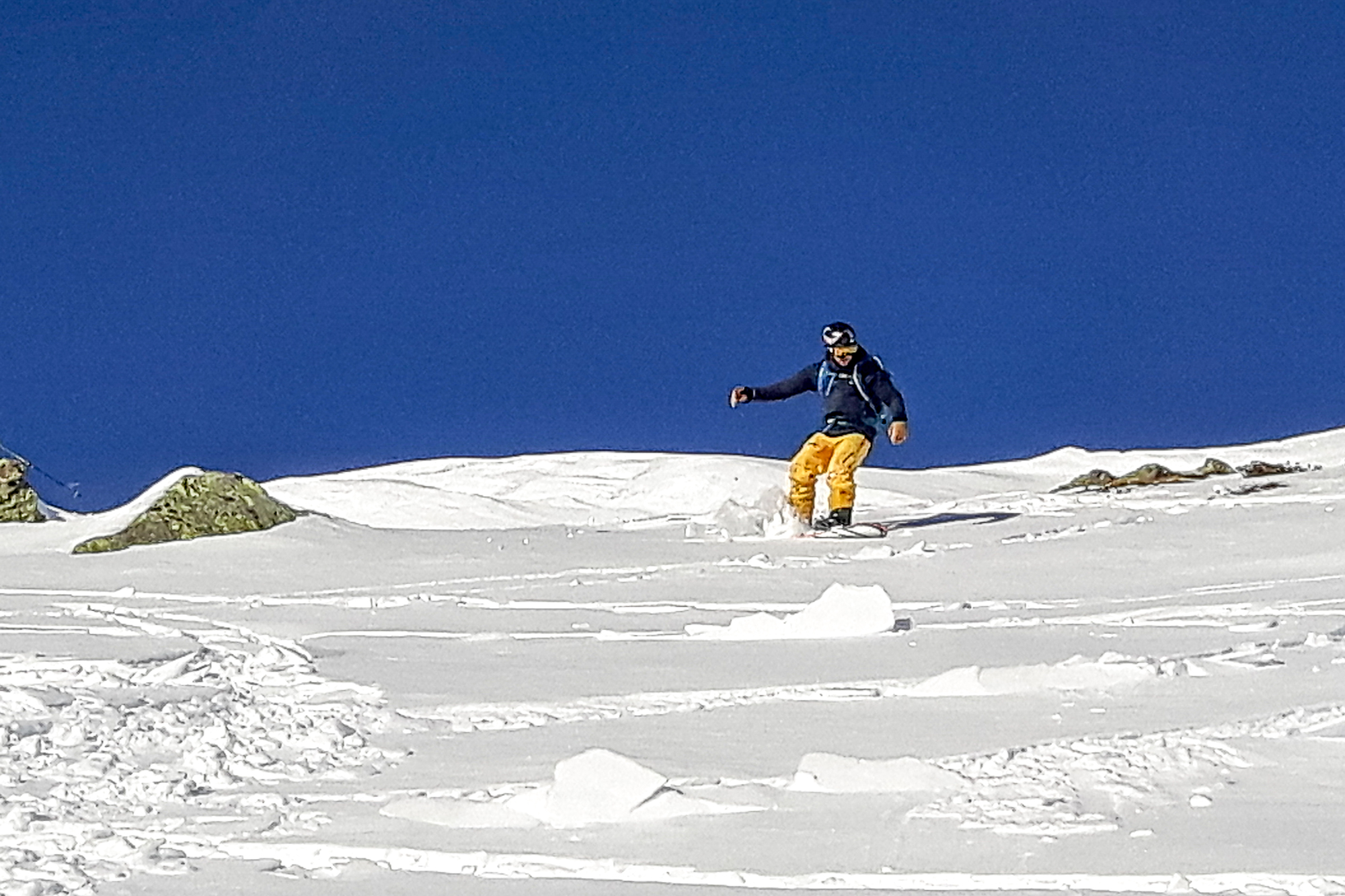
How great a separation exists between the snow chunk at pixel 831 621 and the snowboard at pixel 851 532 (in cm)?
424

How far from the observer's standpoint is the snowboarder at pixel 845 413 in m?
10.5

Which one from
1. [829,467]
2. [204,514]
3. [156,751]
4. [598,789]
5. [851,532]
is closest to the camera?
[598,789]

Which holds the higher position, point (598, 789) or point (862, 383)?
point (862, 383)

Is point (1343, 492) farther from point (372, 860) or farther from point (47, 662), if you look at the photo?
point (372, 860)

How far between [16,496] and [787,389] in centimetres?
837

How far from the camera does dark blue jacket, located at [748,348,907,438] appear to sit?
34.6 ft

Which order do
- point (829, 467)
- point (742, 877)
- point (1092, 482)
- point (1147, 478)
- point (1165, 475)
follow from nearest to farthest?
1. point (742, 877)
2. point (829, 467)
3. point (1147, 478)
4. point (1165, 475)
5. point (1092, 482)

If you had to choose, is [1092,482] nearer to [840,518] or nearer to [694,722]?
[840,518]

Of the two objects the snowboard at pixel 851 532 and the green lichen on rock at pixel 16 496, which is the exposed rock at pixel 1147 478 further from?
the green lichen on rock at pixel 16 496

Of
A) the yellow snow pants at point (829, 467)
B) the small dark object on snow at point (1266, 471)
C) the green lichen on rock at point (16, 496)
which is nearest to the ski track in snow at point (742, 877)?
the yellow snow pants at point (829, 467)

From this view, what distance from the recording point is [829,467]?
1068 cm

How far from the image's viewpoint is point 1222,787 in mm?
3379

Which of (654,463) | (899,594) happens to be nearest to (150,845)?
(899,594)

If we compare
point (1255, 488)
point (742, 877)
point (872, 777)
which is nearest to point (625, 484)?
point (1255, 488)
